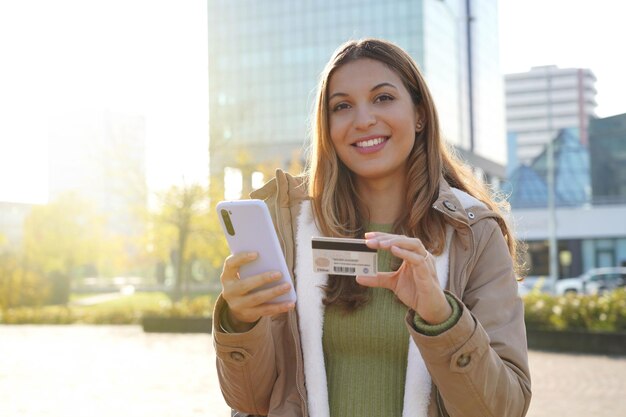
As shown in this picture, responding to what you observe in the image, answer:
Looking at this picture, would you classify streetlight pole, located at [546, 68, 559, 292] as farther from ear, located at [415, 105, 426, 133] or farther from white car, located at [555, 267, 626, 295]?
ear, located at [415, 105, 426, 133]

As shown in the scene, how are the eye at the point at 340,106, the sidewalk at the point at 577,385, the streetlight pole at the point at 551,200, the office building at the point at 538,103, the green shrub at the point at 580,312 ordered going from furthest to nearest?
1. the office building at the point at 538,103
2. the streetlight pole at the point at 551,200
3. the green shrub at the point at 580,312
4. the sidewalk at the point at 577,385
5. the eye at the point at 340,106

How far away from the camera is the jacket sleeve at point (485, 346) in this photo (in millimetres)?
2109

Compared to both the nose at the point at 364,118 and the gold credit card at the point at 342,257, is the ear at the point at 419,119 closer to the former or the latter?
the nose at the point at 364,118

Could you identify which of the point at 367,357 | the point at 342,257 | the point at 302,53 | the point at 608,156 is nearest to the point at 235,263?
the point at 342,257

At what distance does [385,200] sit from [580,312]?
1435 cm

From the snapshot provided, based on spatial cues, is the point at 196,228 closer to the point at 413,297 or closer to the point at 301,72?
the point at 413,297

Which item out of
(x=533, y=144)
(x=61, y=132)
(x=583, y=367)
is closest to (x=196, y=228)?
(x=583, y=367)

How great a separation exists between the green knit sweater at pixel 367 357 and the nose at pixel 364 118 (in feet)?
1.86

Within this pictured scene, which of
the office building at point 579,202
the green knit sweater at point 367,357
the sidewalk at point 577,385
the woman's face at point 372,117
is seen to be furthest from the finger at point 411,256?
the office building at point 579,202

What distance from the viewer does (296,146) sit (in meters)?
66.2

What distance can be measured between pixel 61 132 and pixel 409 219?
493ft

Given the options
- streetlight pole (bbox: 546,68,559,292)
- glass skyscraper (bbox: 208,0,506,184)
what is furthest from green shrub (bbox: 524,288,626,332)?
glass skyscraper (bbox: 208,0,506,184)

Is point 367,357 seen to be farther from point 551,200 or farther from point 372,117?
point 551,200

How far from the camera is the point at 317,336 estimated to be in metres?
2.50
